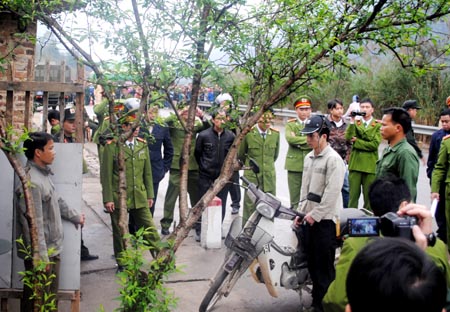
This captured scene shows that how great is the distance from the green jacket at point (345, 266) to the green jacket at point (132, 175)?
11.4 feet

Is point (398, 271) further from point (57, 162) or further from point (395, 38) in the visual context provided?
point (57, 162)

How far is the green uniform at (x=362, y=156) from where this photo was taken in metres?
7.11

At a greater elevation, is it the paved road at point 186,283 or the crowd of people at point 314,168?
the crowd of people at point 314,168

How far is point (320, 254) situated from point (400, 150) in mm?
1105

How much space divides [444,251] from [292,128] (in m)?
5.04

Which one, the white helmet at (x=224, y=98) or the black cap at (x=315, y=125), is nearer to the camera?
the white helmet at (x=224, y=98)

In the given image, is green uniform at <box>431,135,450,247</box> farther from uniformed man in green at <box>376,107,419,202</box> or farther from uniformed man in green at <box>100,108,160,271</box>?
uniformed man in green at <box>100,108,160,271</box>

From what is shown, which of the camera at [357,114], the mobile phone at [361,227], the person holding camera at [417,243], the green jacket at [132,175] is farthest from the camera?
the camera at [357,114]

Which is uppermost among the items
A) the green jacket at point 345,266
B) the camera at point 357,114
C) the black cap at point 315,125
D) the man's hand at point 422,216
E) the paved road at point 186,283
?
the camera at point 357,114

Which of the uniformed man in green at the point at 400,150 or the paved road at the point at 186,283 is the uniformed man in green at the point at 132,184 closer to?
the paved road at the point at 186,283

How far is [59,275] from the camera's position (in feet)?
14.2

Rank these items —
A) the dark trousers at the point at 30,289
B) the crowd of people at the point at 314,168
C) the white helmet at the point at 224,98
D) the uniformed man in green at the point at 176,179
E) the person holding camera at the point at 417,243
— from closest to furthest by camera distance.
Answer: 1. the person holding camera at the point at 417,243
2. the crowd of people at the point at 314,168
3. the white helmet at the point at 224,98
4. the dark trousers at the point at 30,289
5. the uniformed man in green at the point at 176,179

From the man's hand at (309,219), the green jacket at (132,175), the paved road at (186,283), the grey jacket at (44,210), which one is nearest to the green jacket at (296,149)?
the paved road at (186,283)

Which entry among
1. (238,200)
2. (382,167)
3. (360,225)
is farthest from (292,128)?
(360,225)
